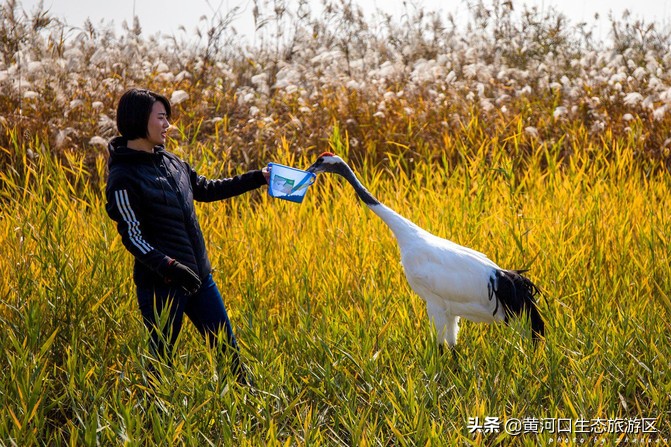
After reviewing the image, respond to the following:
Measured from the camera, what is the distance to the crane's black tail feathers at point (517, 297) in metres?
3.99

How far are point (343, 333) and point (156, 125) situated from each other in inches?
51.9

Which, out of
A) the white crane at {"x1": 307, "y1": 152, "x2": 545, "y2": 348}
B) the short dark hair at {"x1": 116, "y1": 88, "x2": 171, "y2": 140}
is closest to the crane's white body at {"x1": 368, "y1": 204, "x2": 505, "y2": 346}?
the white crane at {"x1": 307, "y1": 152, "x2": 545, "y2": 348}

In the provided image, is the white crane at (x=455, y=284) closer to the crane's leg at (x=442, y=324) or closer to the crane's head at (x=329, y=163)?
the crane's leg at (x=442, y=324)

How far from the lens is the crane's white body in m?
4.00

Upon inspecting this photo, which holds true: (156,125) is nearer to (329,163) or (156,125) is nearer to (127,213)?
(127,213)

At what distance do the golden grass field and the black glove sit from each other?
12.5 inches

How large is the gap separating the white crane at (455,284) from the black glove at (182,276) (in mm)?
1143

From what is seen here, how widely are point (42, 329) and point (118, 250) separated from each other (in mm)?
571

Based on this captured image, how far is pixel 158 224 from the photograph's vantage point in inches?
137

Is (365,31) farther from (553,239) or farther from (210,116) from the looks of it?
(553,239)

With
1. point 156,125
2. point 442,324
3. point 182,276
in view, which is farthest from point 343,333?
point 156,125

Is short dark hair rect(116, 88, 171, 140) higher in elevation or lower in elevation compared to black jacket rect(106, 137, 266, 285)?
higher

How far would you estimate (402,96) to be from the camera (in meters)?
8.04

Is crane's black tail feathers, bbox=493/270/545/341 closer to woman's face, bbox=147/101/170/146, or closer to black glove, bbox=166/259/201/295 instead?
black glove, bbox=166/259/201/295
